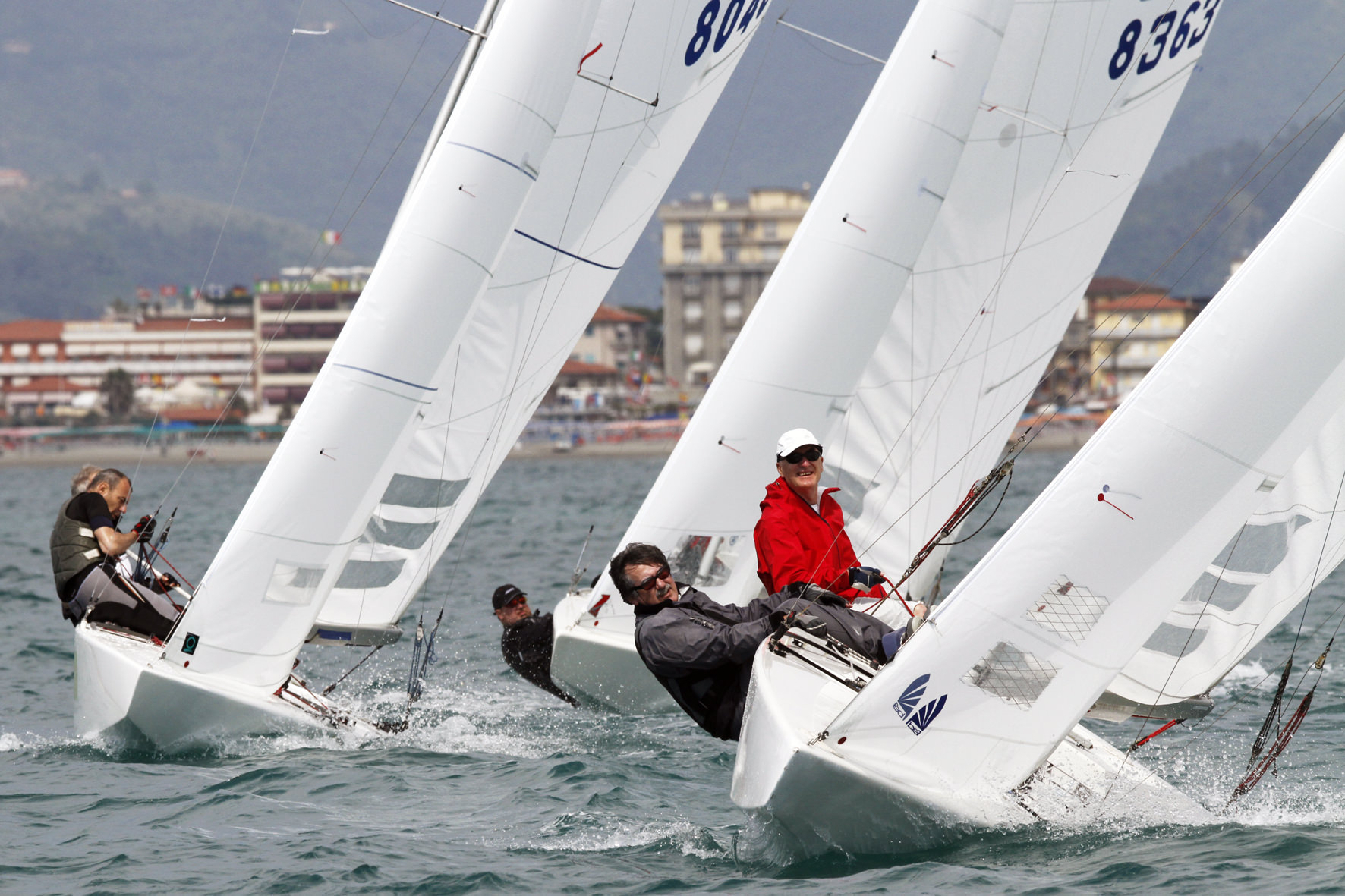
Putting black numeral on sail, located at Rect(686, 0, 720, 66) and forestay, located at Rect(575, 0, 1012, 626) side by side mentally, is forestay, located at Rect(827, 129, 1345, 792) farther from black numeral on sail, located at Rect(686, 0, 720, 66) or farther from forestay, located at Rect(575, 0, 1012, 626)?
black numeral on sail, located at Rect(686, 0, 720, 66)

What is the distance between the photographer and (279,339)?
76.6m

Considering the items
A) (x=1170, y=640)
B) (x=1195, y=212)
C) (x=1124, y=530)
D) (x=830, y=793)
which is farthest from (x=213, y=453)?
(x=1195, y=212)

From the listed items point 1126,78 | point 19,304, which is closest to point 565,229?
point 1126,78

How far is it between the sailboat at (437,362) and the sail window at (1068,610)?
10.7 feet

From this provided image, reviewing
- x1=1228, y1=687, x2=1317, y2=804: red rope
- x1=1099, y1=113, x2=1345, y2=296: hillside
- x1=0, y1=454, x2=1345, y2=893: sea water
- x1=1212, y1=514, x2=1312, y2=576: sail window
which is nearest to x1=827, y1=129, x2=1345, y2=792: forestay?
x1=0, y1=454, x2=1345, y2=893: sea water

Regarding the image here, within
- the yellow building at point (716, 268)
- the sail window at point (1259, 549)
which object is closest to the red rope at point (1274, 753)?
the sail window at point (1259, 549)

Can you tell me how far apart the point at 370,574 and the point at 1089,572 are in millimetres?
4387

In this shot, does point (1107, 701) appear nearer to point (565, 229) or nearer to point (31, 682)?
point (565, 229)

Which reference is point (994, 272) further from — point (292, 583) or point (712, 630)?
point (712, 630)

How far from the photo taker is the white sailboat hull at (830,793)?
4.20m

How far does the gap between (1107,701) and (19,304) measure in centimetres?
20069

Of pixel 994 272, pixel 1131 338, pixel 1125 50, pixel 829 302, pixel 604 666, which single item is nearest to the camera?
pixel 604 666

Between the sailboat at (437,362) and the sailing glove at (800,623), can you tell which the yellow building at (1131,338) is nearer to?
the sailboat at (437,362)

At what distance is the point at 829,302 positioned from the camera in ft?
24.0
